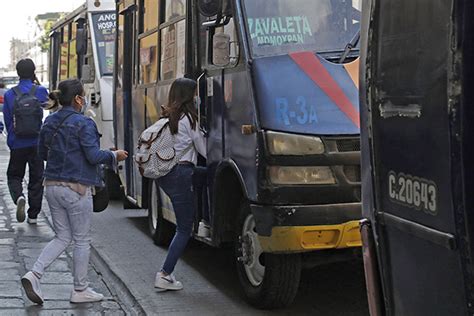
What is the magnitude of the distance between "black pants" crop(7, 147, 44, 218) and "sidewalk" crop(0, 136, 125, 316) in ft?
0.91

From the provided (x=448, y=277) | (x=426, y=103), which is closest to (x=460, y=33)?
(x=426, y=103)

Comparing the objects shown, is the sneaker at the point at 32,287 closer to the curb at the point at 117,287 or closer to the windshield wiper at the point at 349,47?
the curb at the point at 117,287

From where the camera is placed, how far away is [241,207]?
667 centimetres

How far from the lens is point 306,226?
5895 mm

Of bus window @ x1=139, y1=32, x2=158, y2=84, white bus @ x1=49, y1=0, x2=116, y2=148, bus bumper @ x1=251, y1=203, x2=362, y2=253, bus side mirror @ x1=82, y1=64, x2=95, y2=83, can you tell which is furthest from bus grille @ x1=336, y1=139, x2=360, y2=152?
bus side mirror @ x1=82, y1=64, x2=95, y2=83

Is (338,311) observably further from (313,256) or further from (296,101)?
(296,101)

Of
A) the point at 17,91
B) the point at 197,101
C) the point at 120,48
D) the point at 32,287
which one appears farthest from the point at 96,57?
the point at 32,287

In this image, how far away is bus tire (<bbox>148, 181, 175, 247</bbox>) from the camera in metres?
9.17

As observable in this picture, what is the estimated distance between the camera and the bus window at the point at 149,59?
30.3ft

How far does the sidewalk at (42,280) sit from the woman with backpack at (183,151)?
31.2 inches

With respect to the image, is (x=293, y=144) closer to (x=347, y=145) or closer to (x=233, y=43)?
(x=347, y=145)

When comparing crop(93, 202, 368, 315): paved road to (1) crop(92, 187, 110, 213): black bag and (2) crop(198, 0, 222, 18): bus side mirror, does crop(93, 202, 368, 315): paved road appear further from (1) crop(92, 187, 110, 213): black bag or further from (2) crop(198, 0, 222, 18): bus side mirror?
(2) crop(198, 0, 222, 18): bus side mirror

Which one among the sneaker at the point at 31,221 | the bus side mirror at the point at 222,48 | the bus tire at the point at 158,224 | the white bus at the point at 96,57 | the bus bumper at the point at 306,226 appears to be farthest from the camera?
the white bus at the point at 96,57

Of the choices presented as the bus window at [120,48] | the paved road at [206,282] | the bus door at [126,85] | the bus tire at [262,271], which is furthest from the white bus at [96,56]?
the bus tire at [262,271]
